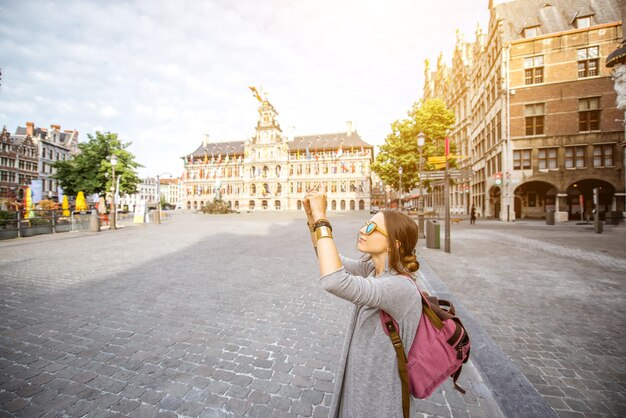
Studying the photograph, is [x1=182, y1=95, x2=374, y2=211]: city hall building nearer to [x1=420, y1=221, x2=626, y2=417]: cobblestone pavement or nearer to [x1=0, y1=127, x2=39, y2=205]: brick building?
[x1=0, y1=127, x2=39, y2=205]: brick building

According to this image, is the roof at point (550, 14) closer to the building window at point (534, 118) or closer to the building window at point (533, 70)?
the building window at point (533, 70)

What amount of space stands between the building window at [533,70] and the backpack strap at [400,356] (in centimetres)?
3053

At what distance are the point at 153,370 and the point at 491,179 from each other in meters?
31.5

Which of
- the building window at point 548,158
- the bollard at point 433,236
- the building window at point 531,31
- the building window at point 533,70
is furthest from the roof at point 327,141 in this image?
the bollard at point 433,236

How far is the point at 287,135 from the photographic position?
7588 centimetres

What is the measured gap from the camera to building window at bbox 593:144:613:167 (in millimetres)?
21609

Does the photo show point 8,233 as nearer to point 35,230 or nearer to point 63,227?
point 35,230

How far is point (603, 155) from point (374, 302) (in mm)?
30604

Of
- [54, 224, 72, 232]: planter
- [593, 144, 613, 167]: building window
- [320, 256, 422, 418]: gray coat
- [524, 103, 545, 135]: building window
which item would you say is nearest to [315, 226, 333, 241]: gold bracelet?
[320, 256, 422, 418]: gray coat

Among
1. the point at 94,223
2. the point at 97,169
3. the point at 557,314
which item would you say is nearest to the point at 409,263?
the point at 557,314

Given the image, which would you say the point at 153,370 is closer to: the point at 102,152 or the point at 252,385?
the point at 252,385

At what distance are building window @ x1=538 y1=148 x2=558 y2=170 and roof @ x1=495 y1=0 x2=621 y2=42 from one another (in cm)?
1004

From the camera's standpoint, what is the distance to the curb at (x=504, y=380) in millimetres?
2336

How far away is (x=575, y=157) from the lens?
22.5 meters
